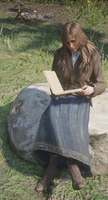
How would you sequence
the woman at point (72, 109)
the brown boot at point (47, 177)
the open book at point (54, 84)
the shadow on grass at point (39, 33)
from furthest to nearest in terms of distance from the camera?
1. the shadow on grass at point (39, 33)
2. the brown boot at point (47, 177)
3. the woman at point (72, 109)
4. the open book at point (54, 84)

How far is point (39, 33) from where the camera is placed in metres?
8.48

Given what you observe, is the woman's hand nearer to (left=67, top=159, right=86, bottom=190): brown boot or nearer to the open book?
the open book

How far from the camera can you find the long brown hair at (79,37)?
10.8 feet

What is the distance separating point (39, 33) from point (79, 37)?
5.29 metres

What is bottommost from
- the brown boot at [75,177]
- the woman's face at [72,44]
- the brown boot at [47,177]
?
the brown boot at [47,177]

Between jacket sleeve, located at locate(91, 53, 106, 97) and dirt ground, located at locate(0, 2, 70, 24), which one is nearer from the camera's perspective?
jacket sleeve, located at locate(91, 53, 106, 97)

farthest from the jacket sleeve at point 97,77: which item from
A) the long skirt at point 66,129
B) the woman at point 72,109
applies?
the long skirt at point 66,129

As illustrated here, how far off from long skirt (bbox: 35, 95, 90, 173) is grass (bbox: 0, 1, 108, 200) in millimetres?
486

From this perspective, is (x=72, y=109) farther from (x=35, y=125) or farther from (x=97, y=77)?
(x=35, y=125)

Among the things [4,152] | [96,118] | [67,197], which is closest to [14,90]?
[4,152]

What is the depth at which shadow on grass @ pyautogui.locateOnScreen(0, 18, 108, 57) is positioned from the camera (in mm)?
7641

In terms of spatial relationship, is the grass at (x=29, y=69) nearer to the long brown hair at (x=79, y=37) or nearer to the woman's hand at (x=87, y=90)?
the woman's hand at (x=87, y=90)

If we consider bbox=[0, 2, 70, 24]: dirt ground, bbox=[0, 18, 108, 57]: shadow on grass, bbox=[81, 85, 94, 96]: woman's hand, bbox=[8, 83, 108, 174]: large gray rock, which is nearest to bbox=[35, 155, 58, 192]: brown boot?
bbox=[8, 83, 108, 174]: large gray rock

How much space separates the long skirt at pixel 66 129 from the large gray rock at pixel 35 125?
249 millimetres
